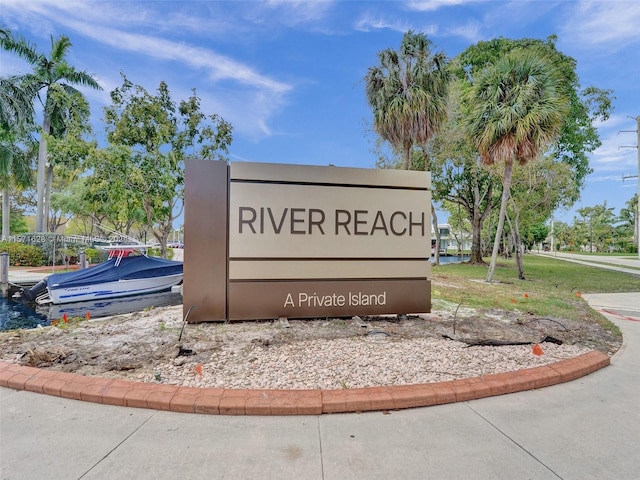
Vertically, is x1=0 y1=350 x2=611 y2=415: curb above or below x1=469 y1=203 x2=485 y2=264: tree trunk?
below

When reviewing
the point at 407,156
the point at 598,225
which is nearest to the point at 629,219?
the point at 598,225

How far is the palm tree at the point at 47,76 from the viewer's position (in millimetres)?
20094

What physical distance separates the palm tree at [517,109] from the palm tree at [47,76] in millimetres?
22732

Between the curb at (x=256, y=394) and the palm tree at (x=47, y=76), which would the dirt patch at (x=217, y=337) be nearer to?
the curb at (x=256, y=394)

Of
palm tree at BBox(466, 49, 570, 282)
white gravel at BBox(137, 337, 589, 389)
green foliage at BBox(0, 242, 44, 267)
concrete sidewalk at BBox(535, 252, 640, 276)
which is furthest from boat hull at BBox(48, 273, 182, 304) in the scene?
concrete sidewalk at BBox(535, 252, 640, 276)

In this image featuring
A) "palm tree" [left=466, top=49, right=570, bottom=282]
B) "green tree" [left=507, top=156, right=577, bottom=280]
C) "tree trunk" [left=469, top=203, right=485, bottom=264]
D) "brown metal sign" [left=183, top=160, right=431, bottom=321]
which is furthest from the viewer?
"tree trunk" [left=469, top=203, right=485, bottom=264]

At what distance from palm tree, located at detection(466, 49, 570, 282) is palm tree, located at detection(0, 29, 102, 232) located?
22.7 meters

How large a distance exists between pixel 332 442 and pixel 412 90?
1170 centimetres

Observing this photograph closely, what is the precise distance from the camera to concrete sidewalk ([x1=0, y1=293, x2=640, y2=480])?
1.99 meters

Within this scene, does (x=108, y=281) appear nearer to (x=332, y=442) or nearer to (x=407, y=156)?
(x=332, y=442)

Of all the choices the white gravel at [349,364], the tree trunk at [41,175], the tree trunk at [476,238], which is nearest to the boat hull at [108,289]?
→ the white gravel at [349,364]

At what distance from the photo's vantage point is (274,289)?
5.09 meters

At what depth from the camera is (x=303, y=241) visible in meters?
5.14

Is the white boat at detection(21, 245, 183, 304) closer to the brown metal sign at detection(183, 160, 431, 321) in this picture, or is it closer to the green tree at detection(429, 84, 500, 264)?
the brown metal sign at detection(183, 160, 431, 321)
